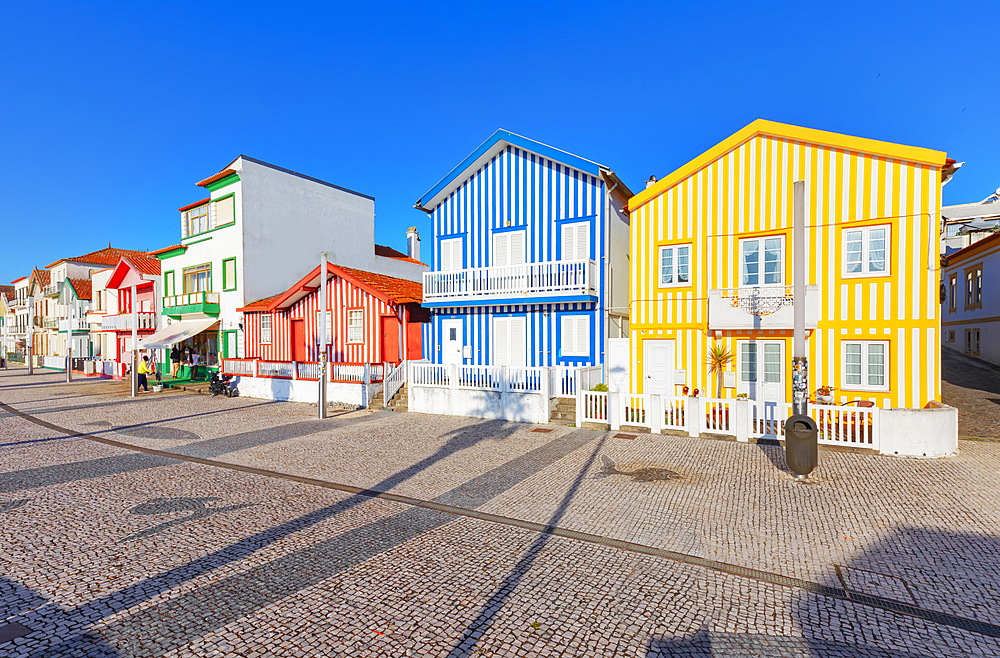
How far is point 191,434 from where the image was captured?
13078 mm

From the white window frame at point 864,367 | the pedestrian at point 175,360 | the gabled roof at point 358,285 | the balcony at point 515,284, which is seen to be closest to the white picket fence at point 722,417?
the white window frame at point 864,367

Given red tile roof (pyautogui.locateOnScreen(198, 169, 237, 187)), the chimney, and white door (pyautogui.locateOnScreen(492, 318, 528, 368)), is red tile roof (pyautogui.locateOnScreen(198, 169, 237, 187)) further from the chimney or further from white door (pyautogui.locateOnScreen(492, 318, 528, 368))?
white door (pyautogui.locateOnScreen(492, 318, 528, 368))

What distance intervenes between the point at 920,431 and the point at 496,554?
A: 358 inches

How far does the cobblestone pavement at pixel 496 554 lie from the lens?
4125mm

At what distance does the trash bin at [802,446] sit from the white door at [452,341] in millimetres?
11331

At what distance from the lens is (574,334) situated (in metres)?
16.1

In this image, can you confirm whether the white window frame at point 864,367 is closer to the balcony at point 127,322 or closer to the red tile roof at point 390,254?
the red tile roof at point 390,254

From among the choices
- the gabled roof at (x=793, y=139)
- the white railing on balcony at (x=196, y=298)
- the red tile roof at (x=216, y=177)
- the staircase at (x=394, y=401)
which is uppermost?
the red tile roof at (x=216, y=177)

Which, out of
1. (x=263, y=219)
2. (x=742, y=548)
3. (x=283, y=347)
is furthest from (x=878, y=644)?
(x=263, y=219)

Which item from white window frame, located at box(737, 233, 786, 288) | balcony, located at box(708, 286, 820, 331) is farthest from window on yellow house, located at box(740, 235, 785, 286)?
balcony, located at box(708, 286, 820, 331)

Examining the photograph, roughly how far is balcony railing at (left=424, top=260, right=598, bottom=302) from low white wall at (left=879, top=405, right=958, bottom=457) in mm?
7791

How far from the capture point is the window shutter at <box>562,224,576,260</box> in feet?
53.9

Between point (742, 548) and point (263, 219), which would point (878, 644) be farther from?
point (263, 219)

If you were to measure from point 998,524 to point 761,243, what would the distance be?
904cm
